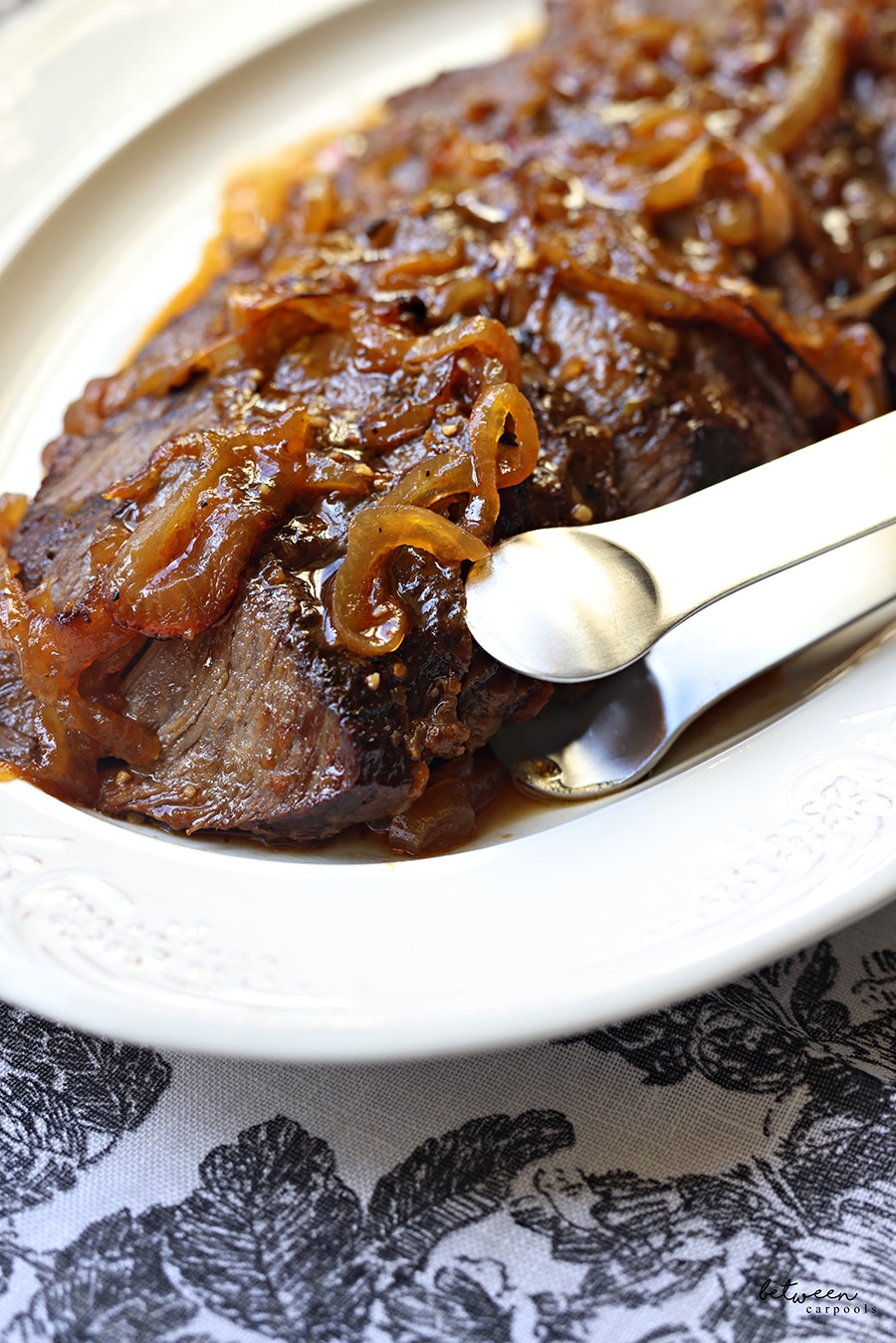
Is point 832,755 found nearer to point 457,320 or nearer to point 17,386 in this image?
point 457,320

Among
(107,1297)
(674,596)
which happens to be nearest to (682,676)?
(674,596)

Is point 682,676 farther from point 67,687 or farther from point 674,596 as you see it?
point 67,687

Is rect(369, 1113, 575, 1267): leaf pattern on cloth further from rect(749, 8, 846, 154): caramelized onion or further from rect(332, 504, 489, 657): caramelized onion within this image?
rect(749, 8, 846, 154): caramelized onion

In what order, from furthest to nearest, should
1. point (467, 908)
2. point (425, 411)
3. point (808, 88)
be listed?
1. point (808, 88)
2. point (425, 411)
3. point (467, 908)

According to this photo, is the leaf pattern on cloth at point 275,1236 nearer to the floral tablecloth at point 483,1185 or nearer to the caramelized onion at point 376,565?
the floral tablecloth at point 483,1185

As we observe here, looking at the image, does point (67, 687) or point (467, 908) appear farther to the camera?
point (67, 687)

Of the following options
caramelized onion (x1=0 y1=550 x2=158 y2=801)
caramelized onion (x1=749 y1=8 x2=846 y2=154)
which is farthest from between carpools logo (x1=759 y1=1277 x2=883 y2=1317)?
caramelized onion (x1=749 y1=8 x2=846 y2=154)

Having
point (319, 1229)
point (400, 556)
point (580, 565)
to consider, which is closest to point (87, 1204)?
point (319, 1229)

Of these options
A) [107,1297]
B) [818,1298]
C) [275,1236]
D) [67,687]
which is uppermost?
[67,687]
